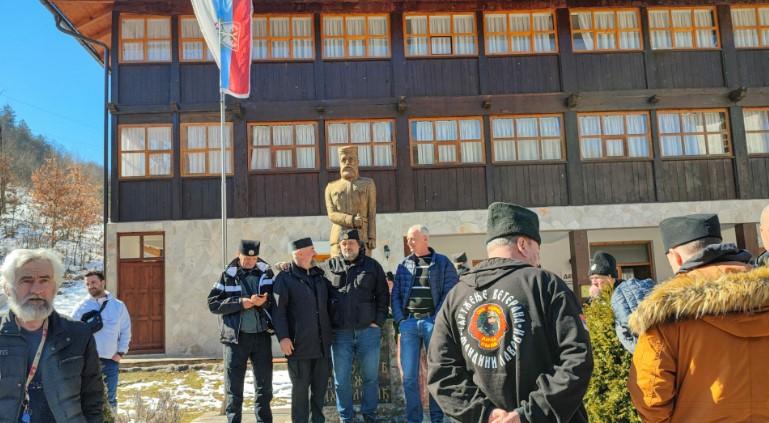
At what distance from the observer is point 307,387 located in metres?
5.70

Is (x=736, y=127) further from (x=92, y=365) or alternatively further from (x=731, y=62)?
(x=92, y=365)

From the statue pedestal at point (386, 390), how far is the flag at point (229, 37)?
5312 mm

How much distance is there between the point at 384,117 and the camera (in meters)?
15.2

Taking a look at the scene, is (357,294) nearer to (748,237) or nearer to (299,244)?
(299,244)

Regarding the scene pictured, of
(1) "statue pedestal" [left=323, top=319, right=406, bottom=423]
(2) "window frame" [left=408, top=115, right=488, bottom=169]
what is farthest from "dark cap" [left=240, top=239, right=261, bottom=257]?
(2) "window frame" [left=408, top=115, right=488, bottom=169]

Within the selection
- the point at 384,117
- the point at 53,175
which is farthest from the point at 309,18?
the point at 53,175

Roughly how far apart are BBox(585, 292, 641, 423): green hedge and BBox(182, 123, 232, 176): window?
11.3m

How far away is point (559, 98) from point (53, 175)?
26.9m

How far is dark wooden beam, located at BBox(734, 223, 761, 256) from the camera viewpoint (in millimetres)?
15125

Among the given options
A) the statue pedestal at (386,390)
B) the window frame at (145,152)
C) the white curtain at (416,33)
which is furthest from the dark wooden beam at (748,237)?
the window frame at (145,152)

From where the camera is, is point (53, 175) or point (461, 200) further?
point (53, 175)

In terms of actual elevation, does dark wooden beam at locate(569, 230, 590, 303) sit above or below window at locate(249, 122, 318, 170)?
below

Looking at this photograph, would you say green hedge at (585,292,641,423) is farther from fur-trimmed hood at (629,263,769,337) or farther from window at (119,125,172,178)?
window at (119,125,172,178)

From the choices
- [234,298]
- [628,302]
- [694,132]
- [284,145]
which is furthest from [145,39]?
[628,302]
